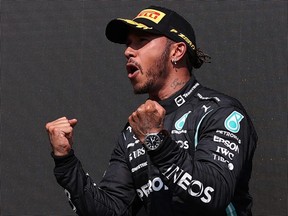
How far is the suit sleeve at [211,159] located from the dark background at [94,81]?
106cm

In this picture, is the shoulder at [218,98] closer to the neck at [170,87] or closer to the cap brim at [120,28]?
the neck at [170,87]

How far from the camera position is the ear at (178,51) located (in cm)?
281

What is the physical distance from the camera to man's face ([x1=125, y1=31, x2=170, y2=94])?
275 centimetres

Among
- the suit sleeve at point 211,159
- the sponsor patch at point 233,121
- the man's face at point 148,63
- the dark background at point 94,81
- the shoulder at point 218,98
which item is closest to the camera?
the suit sleeve at point 211,159

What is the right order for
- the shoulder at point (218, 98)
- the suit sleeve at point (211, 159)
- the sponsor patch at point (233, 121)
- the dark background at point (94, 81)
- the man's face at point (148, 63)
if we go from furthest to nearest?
the dark background at point (94, 81) < the man's face at point (148, 63) < the shoulder at point (218, 98) < the sponsor patch at point (233, 121) < the suit sleeve at point (211, 159)

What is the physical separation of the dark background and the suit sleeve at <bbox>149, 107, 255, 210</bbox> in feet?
3.49

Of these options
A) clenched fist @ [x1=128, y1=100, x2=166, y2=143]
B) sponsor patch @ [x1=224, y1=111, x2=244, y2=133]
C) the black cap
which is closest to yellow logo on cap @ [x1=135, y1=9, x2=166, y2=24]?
the black cap

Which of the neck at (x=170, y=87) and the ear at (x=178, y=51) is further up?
the ear at (x=178, y=51)

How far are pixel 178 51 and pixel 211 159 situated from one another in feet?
2.15

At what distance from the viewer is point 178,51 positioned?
9.25 ft

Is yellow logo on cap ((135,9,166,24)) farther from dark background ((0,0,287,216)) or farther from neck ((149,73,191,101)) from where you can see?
dark background ((0,0,287,216))

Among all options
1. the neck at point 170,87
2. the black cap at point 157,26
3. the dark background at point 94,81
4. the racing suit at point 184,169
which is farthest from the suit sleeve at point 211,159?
the dark background at point 94,81

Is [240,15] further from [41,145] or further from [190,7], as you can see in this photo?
[41,145]

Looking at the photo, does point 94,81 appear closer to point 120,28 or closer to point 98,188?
point 120,28
